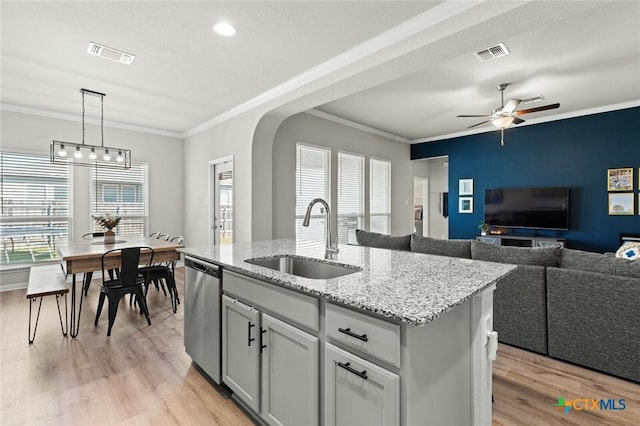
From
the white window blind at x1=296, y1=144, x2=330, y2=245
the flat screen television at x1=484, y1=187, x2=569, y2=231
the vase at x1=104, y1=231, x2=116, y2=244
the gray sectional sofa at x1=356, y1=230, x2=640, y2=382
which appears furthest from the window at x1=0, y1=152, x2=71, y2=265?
the flat screen television at x1=484, y1=187, x2=569, y2=231

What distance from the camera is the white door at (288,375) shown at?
146cm

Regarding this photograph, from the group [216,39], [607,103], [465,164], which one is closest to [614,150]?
[607,103]

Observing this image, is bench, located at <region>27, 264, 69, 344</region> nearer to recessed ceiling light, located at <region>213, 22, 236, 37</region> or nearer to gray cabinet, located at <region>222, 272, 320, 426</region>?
gray cabinet, located at <region>222, 272, 320, 426</region>

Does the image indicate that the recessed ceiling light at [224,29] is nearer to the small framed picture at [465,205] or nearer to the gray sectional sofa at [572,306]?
the gray sectional sofa at [572,306]

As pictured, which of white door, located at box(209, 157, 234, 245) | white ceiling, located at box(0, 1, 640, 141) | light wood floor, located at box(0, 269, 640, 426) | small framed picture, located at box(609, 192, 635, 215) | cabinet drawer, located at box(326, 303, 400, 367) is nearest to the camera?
cabinet drawer, located at box(326, 303, 400, 367)

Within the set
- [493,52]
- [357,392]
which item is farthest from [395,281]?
[493,52]

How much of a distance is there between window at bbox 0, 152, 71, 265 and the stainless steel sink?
15.8 ft

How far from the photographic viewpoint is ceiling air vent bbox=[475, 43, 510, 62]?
3.23m

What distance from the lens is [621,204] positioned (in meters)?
5.18

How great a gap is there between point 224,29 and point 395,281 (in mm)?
2528

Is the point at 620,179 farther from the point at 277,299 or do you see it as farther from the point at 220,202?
the point at 220,202

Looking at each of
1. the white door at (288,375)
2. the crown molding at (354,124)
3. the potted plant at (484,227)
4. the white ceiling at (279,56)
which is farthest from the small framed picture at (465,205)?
the white door at (288,375)

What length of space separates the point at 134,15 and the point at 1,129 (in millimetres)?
3820

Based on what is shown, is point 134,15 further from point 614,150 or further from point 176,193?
point 614,150
